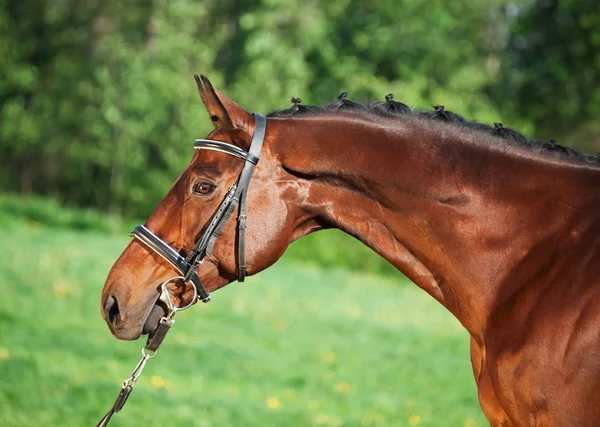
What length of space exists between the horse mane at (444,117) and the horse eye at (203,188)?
47 centimetres

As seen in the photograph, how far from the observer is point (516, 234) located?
321cm

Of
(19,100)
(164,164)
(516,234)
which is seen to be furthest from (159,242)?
(19,100)

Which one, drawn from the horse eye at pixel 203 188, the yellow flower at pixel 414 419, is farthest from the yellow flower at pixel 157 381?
the horse eye at pixel 203 188

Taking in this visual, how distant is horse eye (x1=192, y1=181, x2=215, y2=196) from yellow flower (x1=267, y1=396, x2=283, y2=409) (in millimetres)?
4597

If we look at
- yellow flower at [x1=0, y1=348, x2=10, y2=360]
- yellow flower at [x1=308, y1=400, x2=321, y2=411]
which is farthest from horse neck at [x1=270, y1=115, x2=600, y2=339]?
yellow flower at [x1=0, y1=348, x2=10, y2=360]

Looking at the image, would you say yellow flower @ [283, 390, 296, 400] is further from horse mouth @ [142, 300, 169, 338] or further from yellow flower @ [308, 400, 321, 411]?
horse mouth @ [142, 300, 169, 338]

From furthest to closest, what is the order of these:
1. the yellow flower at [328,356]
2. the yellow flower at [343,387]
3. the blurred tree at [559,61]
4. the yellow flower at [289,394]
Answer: the blurred tree at [559,61] < the yellow flower at [328,356] < the yellow flower at [343,387] < the yellow flower at [289,394]

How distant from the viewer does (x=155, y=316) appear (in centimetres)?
337

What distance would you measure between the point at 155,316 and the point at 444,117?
157 centimetres

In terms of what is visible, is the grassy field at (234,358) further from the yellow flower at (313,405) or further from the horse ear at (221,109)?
the horse ear at (221,109)

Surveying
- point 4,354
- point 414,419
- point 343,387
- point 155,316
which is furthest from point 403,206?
point 4,354

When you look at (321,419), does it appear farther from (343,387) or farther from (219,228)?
(219,228)

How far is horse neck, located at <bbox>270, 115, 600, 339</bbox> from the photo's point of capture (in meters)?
3.20

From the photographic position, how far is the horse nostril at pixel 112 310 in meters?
3.33
